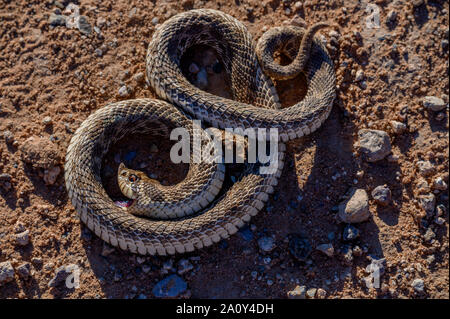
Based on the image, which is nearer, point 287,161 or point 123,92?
point 287,161

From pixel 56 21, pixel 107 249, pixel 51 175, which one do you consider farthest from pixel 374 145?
pixel 56 21

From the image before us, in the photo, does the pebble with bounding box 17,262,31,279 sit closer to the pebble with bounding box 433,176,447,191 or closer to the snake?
the snake

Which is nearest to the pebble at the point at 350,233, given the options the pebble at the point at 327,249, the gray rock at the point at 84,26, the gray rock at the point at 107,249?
the pebble at the point at 327,249

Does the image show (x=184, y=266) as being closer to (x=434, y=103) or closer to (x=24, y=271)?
(x=24, y=271)

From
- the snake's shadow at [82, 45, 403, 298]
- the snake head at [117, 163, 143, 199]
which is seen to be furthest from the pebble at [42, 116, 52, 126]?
the snake's shadow at [82, 45, 403, 298]

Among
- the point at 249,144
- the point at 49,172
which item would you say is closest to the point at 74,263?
the point at 49,172

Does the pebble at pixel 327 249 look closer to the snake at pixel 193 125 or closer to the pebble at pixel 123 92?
the snake at pixel 193 125

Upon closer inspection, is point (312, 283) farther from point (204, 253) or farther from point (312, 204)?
point (204, 253)
